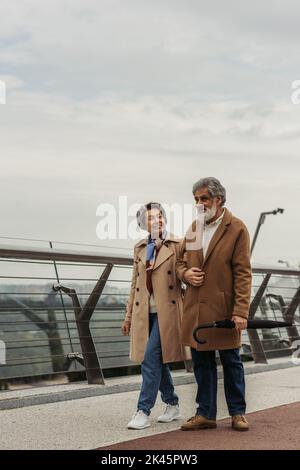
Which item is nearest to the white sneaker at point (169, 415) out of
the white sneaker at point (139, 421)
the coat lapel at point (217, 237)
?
the white sneaker at point (139, 421)

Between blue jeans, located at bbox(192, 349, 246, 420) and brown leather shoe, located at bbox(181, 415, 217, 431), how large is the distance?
0.04m

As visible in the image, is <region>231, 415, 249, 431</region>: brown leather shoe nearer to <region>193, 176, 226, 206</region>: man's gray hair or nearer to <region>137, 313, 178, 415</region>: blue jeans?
<region>137, 313, 178, 415</region>: blue jeans

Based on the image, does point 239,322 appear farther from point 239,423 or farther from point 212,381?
point 239,423

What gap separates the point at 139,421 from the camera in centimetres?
666

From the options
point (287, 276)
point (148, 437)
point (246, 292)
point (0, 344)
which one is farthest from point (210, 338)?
point (287, 276)

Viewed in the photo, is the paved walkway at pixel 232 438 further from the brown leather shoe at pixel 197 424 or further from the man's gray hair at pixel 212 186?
the man's gray hair at pixel 212 186

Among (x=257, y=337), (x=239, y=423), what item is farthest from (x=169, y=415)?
(x=257, y=337)

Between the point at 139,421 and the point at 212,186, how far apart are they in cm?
177

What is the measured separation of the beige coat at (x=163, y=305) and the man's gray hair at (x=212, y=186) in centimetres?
63

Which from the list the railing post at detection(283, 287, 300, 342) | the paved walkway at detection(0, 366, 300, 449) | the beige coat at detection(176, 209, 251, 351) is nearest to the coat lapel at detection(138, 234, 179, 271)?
the beige coat at detection(176, 209, 251, 351)

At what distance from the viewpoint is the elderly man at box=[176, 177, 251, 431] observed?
6.54 metres

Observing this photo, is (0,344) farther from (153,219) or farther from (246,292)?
(246,292)

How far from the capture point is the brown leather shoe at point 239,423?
6.51 meters

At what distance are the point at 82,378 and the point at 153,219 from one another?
258cm
